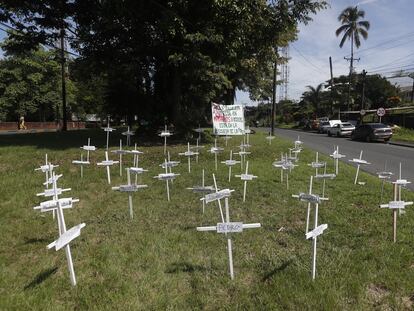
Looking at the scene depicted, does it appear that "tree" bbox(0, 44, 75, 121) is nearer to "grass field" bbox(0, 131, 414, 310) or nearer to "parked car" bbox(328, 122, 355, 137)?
"parked car" bbox(328, 122, 355, 137)

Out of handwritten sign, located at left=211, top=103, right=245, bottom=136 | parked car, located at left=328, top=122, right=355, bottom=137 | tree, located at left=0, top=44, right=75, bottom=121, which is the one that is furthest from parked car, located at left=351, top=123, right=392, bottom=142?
tree, located at left=0, top=44, right=75, bottom=121

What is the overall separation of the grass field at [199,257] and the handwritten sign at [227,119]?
6499 millimetres

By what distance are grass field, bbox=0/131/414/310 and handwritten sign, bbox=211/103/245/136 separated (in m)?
6.50

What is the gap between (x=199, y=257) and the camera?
4.98 meters

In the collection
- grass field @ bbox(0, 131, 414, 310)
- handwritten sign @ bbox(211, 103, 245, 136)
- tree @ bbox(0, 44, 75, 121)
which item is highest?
tree @ bbox(0, 44, 75, 121)

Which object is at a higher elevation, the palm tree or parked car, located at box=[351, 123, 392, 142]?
the palm tree

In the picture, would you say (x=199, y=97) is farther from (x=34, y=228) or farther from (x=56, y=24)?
(x=34, y=228)

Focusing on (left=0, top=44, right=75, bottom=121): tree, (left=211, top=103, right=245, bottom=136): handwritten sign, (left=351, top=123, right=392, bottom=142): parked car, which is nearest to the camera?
(left=211, top=103, right=245, bottom=136): handwritten sign

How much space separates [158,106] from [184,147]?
17.7 feet

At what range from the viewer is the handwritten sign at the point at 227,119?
14.8 m

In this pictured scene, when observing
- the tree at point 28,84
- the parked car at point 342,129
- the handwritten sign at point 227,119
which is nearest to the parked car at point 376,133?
the parked car at point 342,129

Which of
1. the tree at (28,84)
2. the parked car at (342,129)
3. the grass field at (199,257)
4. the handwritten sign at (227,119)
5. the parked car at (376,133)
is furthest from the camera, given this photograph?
the tree at (28,84)

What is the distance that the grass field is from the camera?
402 centimetres

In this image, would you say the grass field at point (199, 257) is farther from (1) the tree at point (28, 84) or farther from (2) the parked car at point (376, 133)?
(1) the tree at point (28, 84)
